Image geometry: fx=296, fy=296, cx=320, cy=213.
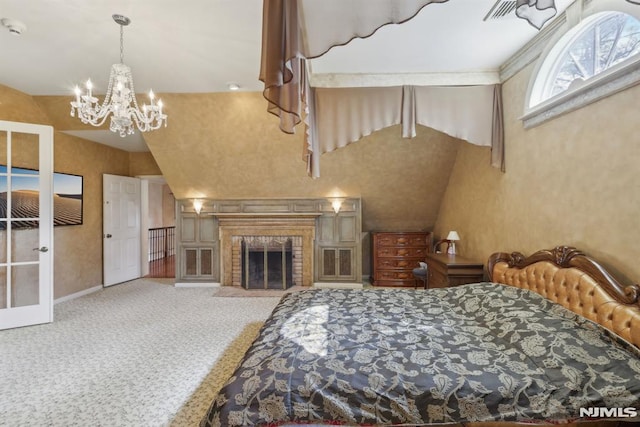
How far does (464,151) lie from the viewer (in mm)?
4262

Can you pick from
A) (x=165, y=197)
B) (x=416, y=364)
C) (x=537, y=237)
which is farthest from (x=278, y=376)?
(x=165, y=197)

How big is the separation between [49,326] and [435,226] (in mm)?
5858

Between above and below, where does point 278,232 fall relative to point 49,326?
above

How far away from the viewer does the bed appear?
137 centimetres

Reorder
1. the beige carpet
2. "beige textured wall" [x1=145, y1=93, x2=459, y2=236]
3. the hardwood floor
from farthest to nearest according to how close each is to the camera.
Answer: the hardwood floor
the beige carpet
"beige textured wall" [x1=145, y1=93, x2=459, y2=236]

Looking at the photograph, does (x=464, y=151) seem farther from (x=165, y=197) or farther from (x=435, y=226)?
(x=165, y=197)

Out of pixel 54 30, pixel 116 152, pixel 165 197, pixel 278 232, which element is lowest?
pixel 278 232

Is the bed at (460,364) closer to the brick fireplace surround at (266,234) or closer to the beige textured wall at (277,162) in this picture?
the beige textured wall at (277,162)

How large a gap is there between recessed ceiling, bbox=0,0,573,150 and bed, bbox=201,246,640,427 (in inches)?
78.7

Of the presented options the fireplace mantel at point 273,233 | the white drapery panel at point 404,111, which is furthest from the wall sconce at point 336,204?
the white drapery panel at point 404,111

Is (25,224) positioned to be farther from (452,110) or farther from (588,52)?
(588,52)

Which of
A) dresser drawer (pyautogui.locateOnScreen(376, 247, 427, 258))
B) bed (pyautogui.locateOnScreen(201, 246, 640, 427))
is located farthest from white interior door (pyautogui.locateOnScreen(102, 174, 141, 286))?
dresser drawer (pyautogui.locateOnScreen(376, 247, 427, 258))

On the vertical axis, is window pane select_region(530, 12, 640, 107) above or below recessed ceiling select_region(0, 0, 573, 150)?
below

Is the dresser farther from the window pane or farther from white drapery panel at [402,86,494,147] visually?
the window pane
